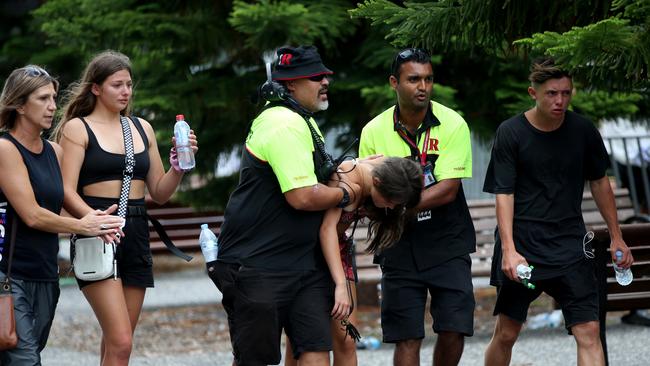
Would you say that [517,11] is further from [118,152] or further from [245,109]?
[245,109]

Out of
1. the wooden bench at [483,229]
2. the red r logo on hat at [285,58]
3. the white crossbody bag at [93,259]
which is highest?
the red r logo on hat at [285,58]

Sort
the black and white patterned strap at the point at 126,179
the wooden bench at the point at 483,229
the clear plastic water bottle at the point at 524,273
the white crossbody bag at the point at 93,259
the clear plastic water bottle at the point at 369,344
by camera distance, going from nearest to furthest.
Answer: the white crossbody bag at the point at 93,259, the black and white patterned strap at the point at 126,179, the clear plastic water bottle at the point at 524,273, the clear plastic water bottle at the point at 369,344, the wooden bench at the point at 483,229

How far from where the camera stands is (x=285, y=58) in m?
6.24

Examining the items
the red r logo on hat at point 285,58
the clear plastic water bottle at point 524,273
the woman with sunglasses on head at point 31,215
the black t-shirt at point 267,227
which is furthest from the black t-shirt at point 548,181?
the woman with sunglasses on head at point 31,215

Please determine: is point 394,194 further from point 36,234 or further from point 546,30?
point 36,234

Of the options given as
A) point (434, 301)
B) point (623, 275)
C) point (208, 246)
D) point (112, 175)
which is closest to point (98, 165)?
point (112, 175)

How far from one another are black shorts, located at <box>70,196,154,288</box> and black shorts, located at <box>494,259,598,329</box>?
2078 mm

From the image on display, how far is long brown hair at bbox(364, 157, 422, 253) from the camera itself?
606 centimetres

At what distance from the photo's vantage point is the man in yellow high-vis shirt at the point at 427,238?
7090mm

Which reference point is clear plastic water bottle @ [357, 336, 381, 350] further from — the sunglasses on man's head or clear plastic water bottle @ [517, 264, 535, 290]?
the sunglasses on man's head

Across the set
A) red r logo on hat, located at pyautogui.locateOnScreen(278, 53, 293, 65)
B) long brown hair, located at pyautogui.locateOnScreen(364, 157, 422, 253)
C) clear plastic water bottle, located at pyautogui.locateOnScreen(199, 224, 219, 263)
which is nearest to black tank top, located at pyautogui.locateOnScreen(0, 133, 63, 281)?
clear plastic water bottle, located at pyautogui.locateOnScreen(199, 224, 219, 263)

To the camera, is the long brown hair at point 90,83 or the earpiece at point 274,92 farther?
the long brown hair at point 90,83

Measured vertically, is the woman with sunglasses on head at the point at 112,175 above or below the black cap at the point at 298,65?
below

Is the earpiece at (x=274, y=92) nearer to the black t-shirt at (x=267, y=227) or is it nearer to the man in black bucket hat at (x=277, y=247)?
the man in black bucket hat at (x=277, y=247)
